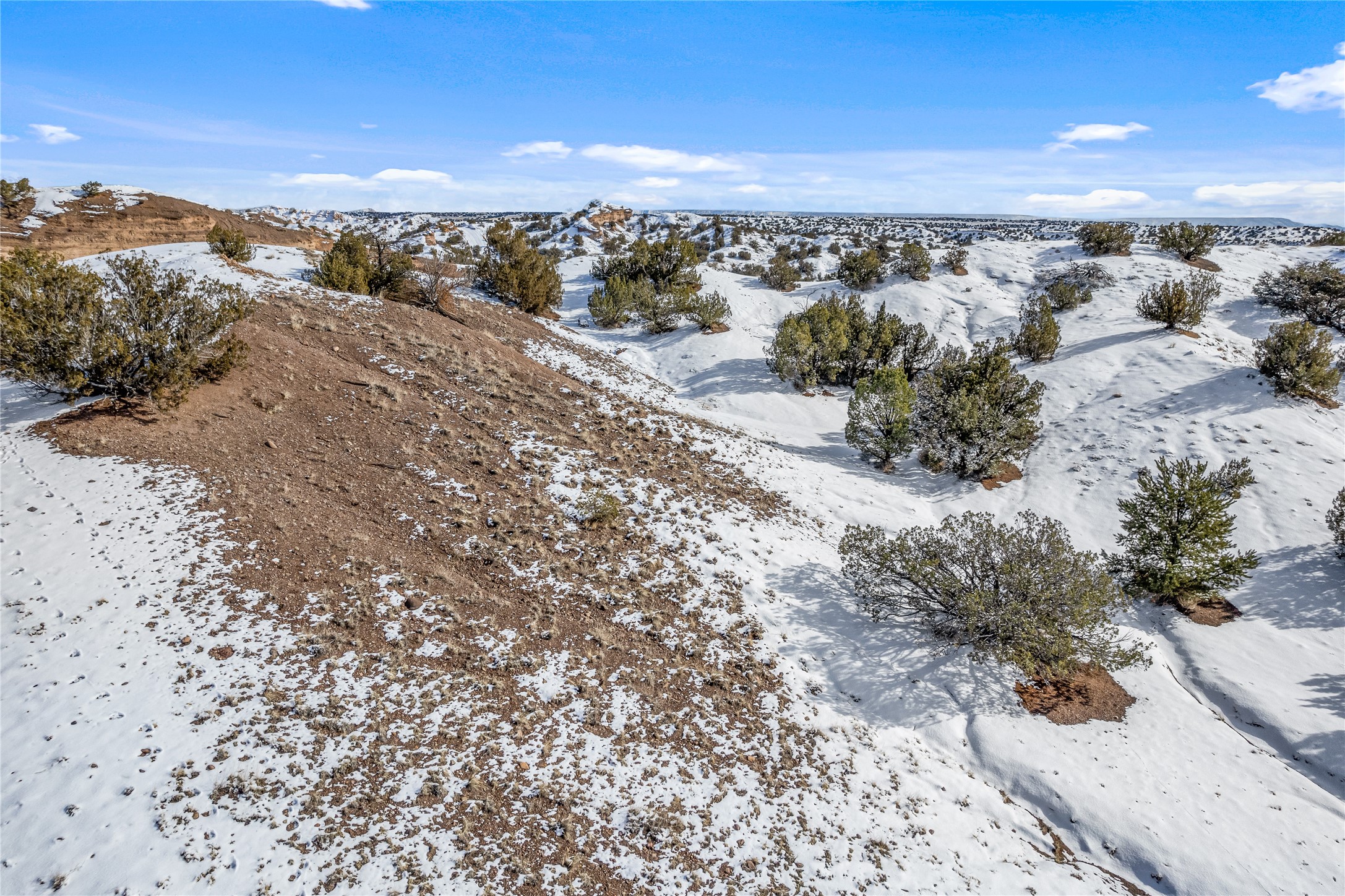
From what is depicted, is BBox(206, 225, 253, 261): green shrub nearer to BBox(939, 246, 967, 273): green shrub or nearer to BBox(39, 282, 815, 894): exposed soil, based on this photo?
BBox(39, 282, 815, 894): exposed soil

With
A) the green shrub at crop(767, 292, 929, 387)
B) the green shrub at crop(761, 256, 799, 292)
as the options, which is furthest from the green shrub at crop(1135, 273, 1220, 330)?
the green shrub at crop(761, 256, 799, 292)

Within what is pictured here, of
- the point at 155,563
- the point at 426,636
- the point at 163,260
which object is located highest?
the point at 163,260

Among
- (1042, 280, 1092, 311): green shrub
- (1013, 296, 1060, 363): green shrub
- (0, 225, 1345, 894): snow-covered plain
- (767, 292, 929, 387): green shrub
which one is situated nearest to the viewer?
(0, 225, 1345, 894): snow-covered plain

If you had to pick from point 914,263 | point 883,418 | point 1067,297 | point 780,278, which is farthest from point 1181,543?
point 780,278

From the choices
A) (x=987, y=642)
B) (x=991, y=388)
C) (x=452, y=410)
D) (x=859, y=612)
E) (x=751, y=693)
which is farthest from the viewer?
(x=991, y=388)

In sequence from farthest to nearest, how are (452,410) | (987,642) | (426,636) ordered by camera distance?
(452,410) → (987,642) → (426,636)

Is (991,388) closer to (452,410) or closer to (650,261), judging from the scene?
(452,410)

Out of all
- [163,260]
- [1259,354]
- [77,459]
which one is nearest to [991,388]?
[1259,354]

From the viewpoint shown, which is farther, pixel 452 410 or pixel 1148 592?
pixel 452 410
